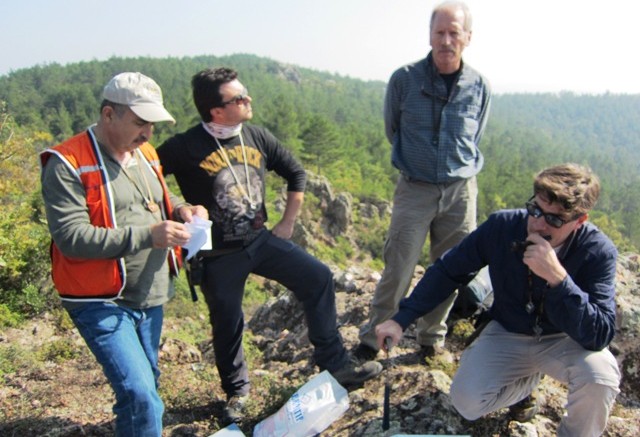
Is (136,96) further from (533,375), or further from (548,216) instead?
(533,375)

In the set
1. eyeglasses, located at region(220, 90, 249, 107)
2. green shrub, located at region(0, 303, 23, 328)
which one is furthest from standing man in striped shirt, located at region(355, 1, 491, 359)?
green shrub, located at region(0, 303, 23, 328)

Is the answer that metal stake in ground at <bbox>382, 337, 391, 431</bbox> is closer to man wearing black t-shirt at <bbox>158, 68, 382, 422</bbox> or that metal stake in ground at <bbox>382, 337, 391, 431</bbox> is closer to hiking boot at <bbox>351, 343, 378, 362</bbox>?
man wearing black t-shirt at <bbox>158, 68, 382, 422</bbox>

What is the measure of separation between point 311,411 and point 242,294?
37.6 inches

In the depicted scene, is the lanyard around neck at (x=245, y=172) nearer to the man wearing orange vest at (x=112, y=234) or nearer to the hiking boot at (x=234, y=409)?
the man wearing orange vest at (x=112, y=234)

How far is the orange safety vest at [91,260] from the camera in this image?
2.21m

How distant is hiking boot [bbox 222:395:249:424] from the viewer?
3.04 m

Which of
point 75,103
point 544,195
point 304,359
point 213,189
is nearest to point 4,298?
point 304,359

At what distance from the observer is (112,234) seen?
2.18 meters

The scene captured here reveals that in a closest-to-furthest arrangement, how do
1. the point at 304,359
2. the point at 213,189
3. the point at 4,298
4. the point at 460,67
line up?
the point at 213,189
the point at 460,67
the point at 304,359
the point at 4,298

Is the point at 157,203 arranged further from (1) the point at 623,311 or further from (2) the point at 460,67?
(1) the point at 623,311

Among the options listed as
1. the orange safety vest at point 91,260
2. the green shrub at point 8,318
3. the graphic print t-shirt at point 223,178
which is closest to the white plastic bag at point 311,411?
the graphic print t-shirt at point 223,178

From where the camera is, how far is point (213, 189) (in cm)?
292

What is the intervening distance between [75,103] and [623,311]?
69534mm

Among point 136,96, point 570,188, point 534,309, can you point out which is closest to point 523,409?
point 534,309
